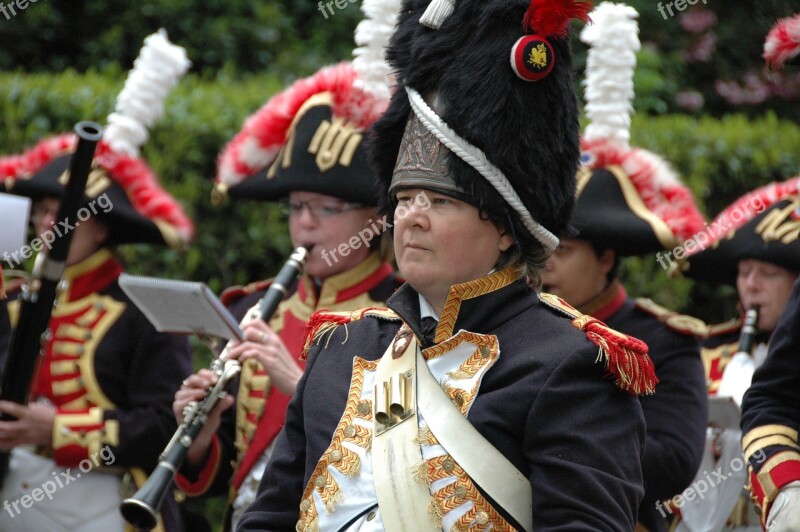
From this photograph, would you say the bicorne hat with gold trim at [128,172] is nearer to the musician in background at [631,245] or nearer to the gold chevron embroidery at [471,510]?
the musician in background at [631,245]

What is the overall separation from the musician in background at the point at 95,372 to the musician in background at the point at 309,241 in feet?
1.04

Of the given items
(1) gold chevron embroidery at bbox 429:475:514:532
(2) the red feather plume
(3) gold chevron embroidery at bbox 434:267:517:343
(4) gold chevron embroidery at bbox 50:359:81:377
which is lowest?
(4) gold chevron embroidery at bbox 50:359:81:377

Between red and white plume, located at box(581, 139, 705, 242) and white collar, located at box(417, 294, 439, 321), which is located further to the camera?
red and white plume, located at box(581, 139, 705, 242)

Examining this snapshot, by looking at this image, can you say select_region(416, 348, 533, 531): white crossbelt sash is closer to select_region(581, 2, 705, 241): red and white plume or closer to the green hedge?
select_region(581, 2, 705, 241): red and white plume

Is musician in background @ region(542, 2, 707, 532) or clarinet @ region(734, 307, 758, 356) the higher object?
musician in background @ region(542, 2, 707, 532)

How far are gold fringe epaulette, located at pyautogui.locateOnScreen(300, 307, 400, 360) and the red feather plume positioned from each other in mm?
861

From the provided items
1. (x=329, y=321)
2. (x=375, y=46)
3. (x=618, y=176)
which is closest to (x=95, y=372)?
(x=375, y=46)

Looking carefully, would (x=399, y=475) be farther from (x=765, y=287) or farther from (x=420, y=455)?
(x=765, y=287)

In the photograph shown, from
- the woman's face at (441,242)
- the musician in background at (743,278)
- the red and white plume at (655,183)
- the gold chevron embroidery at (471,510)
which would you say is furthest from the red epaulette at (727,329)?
the gold chevron embroidery at (471,510)

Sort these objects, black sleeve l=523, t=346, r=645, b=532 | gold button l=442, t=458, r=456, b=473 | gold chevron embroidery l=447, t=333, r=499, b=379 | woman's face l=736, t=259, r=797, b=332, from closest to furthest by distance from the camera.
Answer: black sleeve l=523, t=346, r=645, b=532 < gold button l=442, t=458, r=456, b=473 < gold chevron embroidery l=447, t=333, r=499, b=379 < woman's face l=736, t=259, r=797, b=332

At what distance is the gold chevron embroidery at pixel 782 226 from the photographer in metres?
5.38

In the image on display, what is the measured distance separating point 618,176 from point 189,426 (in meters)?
2.06

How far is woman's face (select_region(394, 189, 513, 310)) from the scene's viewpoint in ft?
10.5

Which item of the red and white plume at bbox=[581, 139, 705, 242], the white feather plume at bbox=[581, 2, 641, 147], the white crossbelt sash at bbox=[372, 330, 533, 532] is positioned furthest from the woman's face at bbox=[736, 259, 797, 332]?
the white crossbelt sash at bbox=[372, 330, 533, 532]
